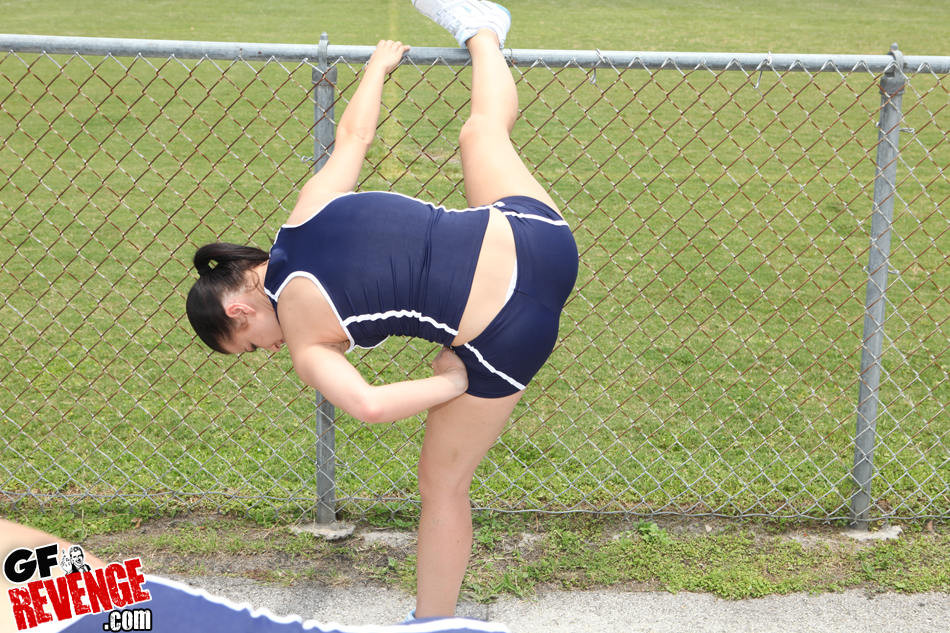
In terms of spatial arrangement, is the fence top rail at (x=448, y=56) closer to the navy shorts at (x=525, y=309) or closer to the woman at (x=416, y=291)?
the woman at (x=416, y=291)

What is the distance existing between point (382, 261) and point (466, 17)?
1.02 m

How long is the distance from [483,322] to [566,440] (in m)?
2.14

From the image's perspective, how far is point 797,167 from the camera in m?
9.20

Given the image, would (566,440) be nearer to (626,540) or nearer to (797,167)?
(626,540)

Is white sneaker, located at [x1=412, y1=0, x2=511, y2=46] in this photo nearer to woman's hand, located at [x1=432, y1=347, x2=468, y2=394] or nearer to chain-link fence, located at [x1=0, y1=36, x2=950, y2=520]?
chain-link fence, located at [x1=0, y1=36, x2=950, y2=520]

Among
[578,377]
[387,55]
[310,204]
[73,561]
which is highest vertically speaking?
[387,55]

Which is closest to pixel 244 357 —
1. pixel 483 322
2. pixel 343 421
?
pixel 343 421

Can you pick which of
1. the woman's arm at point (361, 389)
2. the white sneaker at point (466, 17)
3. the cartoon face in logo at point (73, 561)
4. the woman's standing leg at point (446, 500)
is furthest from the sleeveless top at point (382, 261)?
the cartoon face in logo at point (73, 561)

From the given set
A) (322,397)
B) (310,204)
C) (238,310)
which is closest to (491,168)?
(310,204)

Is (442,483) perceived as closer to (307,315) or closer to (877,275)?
(307,315)

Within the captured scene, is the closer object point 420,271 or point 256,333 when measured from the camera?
point 420,271

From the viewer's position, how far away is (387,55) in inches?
109

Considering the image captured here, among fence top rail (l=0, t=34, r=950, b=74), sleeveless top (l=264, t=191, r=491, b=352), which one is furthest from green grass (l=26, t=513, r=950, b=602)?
fence top rail (l=0, t=34, r=950, b=74)

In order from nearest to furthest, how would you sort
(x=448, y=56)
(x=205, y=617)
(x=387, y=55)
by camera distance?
(x=205, y=617) < (x=387, y=55) < (x=448, y=56)
